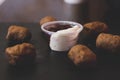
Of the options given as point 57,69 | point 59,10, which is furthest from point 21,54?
point 59,10

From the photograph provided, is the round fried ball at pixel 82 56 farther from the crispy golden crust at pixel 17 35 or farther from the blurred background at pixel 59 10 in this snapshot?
the blurred background at pixel 59 10

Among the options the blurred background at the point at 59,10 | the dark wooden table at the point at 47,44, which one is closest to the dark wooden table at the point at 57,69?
the dark wooden table at the point at 47,44

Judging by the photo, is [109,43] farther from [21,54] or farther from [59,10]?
[59,10]

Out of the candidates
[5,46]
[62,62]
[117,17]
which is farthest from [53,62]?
[117,17]

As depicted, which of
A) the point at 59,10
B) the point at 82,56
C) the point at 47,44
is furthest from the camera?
the point at 59,10

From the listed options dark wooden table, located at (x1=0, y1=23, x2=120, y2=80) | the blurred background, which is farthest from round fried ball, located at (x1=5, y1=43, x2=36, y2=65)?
the blurred background

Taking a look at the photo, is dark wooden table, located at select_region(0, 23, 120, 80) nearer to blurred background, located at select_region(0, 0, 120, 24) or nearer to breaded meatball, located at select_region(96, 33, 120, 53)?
breaded meatball, located at select_region(96, 33, 120, 53)

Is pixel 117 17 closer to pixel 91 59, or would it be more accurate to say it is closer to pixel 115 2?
pixel 115 2
